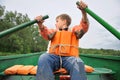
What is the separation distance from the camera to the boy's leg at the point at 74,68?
7.99 feet

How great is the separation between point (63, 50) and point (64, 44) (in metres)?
0.09

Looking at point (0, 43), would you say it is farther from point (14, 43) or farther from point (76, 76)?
point (76, 76)

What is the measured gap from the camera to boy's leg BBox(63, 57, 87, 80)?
2434 mm

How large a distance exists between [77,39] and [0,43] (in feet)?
125

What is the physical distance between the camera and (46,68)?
2.44 metres

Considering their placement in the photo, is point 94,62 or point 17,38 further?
point 17,38

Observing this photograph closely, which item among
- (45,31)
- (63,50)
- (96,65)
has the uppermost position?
(45,31)

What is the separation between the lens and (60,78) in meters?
2.67

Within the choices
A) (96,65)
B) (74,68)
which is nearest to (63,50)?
(74,68)

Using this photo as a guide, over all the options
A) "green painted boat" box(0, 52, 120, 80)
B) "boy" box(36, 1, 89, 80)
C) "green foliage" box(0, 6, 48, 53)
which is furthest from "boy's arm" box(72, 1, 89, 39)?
"green foliage" box(0, 6, 48, 53)

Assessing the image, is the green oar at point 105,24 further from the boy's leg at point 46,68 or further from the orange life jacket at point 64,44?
the boy's leg at point 46,68

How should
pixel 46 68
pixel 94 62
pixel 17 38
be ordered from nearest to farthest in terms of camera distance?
pixel 46 68 → pixel 94 62 → pixel 17 38

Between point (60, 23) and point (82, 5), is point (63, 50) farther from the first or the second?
point (82, 5)

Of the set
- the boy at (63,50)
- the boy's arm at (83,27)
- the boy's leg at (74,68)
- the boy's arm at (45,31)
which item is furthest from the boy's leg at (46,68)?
the boy's arm at (83,27)
